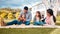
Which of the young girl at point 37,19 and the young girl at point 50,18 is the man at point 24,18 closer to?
the young girl at point 37,19

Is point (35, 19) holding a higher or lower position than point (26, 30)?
higher

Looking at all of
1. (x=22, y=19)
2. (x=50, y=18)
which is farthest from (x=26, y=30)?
(x=50, y=18)

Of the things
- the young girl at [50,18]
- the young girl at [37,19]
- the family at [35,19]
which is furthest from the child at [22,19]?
the young girl at [50,18]

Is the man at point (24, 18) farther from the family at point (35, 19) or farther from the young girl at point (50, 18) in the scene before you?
the young girl at point (50, 18)

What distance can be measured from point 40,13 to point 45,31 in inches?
7.6

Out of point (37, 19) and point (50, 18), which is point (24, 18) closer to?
point (37, 19)

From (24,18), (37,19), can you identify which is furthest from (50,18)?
(24,18)

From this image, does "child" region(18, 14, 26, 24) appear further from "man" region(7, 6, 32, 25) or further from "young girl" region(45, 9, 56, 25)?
"young girl" region(45, 9, 56, 25)

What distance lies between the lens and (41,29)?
57.8 inches

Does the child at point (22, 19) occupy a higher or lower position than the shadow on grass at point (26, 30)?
higher

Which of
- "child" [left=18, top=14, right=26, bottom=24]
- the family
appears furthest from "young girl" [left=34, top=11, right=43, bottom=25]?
"child" [left=18, top=14, right=26, bottom=24]

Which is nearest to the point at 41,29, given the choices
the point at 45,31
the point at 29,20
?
the point at 45,31

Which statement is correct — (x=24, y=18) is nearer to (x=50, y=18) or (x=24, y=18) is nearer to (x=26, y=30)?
(x=26, y=30)

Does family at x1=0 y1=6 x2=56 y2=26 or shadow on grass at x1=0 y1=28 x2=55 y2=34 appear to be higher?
family at x1=0 y1=6 x2=56 y2=26
